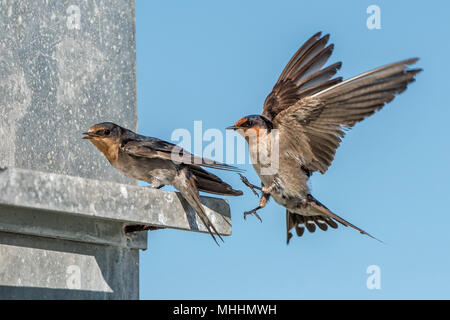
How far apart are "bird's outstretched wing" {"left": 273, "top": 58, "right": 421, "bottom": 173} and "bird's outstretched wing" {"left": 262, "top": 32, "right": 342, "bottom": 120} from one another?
0.60 m

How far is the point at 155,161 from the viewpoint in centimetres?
501

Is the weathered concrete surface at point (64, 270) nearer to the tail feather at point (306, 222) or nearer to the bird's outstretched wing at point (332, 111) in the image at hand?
the bird's outstretched wing at point (332, 111)

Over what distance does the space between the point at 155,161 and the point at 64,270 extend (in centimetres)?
124

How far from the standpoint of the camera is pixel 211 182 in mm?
4973

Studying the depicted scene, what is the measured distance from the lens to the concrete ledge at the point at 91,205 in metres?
3.41

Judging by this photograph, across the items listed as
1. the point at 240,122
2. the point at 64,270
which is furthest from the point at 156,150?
the point at 240,122

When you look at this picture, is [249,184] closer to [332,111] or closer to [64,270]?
[332,111]

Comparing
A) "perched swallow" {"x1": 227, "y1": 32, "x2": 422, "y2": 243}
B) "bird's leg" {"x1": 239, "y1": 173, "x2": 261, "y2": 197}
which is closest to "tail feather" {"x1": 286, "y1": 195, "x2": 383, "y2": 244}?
"perched swallow" {"x1": 227, "y1": 32, "x2": 422, "y2": 243}

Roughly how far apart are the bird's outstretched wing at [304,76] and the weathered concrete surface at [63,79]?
5.92 ft

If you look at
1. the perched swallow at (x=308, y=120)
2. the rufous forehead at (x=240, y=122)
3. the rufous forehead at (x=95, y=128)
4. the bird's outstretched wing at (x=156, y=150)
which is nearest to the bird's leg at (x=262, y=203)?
the perched swallow at (x=308, y=120)

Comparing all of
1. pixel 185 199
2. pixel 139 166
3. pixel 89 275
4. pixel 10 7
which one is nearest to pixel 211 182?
pixel 139 166

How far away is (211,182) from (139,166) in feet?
1.50
